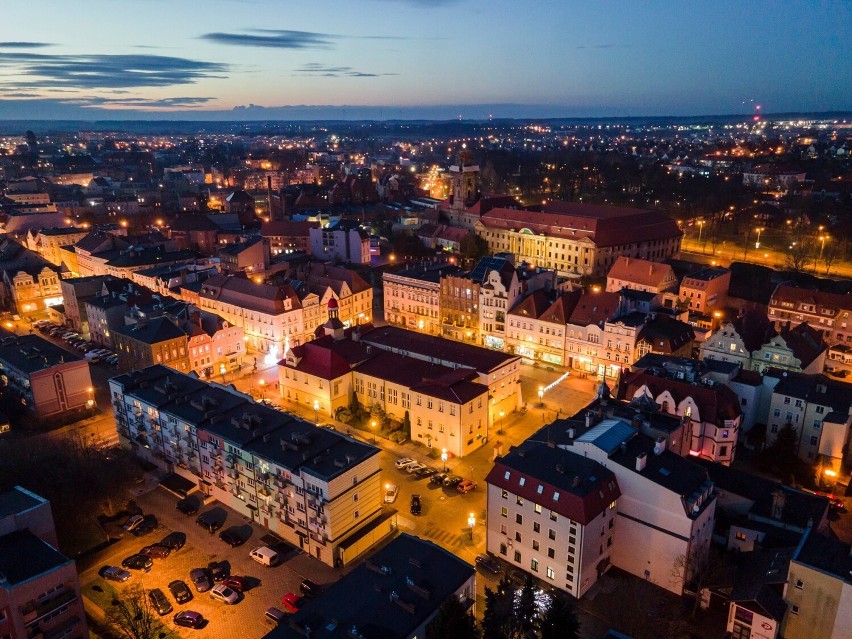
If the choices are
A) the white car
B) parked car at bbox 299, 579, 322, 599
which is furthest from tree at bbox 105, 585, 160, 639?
parked car at bbox 299, 579, 322, 599

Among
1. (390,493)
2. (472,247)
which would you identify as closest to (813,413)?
(390,493)

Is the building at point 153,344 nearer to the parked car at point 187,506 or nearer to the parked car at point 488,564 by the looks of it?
the parked car at point 187,506

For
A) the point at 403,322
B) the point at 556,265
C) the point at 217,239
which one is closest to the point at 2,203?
→ the point at 217,239

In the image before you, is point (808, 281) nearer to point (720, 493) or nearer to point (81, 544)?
point (720, 493)

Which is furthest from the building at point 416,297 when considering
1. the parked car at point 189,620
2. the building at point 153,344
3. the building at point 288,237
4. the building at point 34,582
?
the building at point 34,582

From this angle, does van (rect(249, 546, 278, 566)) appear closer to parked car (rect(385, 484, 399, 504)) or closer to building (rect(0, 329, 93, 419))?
parked car (rect(385, 484, 399, 504))

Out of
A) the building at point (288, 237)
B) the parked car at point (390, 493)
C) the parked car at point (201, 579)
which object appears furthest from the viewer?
the building at point (288, 237)
